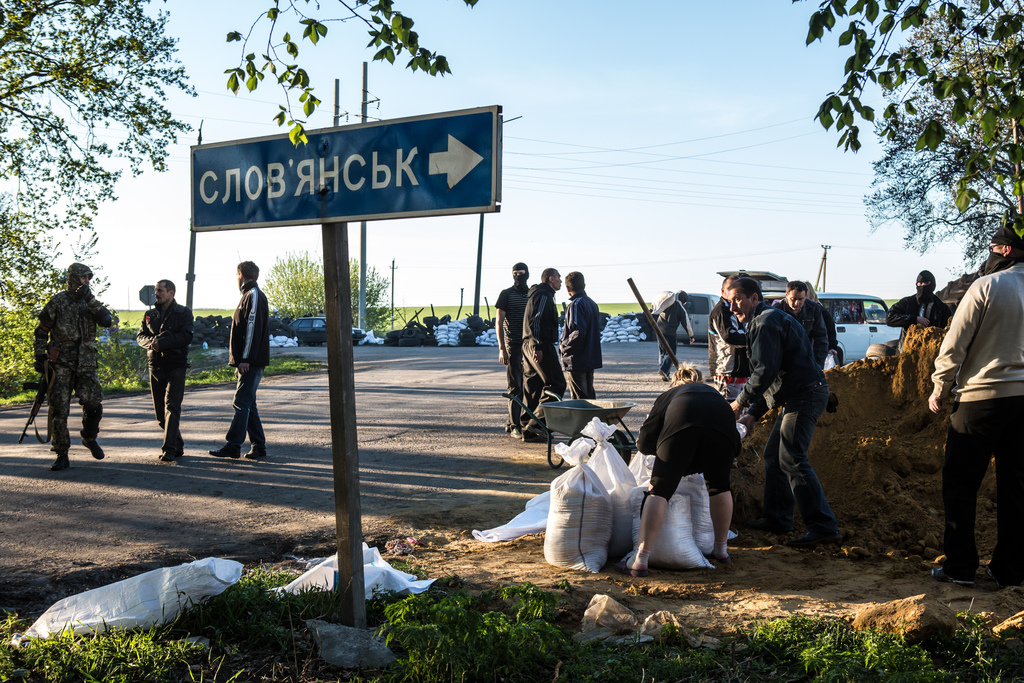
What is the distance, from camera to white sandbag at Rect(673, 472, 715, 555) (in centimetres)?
480

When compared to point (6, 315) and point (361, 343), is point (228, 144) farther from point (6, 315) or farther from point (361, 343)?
point (361, 343)

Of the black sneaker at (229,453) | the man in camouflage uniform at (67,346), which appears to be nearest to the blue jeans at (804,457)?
the black sneaker at (229,453)

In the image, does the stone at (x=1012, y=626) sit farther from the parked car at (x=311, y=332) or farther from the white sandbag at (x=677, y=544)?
the parked car at (x=311, y=332)

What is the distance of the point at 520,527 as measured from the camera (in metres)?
5.30

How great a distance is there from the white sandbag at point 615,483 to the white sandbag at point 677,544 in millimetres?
119

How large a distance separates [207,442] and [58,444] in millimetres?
1900

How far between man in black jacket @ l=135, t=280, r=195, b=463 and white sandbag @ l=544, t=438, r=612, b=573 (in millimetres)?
4844

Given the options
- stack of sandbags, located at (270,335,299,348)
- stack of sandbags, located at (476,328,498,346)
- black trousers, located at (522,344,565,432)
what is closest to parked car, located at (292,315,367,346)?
stack of sandbags, located at (270,335,299,348)

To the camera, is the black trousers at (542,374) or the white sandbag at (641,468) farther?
the black trousers at (542,374)

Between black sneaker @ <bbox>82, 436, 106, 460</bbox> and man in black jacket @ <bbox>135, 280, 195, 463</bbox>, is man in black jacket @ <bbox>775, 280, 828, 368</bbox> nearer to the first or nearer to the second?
man in black jacket @ <bbox>135, 280, 195, 463</bbox>

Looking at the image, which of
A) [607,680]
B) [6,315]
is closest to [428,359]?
[6,315]

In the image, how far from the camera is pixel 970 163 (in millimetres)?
3807

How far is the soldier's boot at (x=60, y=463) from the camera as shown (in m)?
7.42

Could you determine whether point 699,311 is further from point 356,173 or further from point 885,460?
point 356,173
